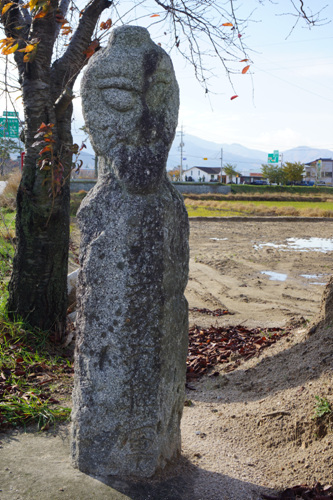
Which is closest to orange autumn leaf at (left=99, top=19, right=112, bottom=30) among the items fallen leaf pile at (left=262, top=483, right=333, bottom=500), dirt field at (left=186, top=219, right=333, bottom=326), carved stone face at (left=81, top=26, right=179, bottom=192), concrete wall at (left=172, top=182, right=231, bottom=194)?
carved stone face at (left=81, top=26, right=179, bottom=192)

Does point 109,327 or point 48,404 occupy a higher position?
point 109,327

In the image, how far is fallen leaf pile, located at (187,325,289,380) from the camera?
5.85m

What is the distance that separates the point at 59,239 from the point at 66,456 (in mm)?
3079

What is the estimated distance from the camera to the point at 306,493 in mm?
3303

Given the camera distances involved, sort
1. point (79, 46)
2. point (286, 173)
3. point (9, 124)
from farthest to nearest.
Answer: point (286, 173) < point (9, 124) < point (79, 46)

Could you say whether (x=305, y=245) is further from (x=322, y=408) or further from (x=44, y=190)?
(x=322, y=408)

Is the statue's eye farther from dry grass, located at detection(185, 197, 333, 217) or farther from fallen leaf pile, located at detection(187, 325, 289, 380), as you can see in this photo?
dry grass, located at detection(185, 197, 333, 217)

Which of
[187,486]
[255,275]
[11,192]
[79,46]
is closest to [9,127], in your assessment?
[79,46]

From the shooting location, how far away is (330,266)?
1308 centimetres

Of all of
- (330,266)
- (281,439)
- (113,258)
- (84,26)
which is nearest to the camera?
(113,258)

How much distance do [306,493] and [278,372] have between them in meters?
1.73

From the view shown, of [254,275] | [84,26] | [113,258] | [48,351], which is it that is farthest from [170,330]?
[254,275]

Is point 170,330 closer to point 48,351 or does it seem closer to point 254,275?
point 48,351

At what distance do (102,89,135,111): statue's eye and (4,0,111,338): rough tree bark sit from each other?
9.37 feet
